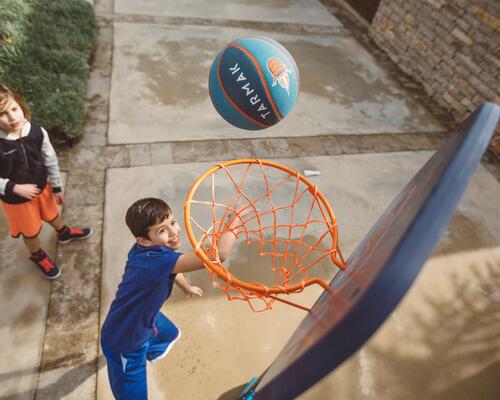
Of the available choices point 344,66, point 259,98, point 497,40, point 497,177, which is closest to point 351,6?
point 344,66

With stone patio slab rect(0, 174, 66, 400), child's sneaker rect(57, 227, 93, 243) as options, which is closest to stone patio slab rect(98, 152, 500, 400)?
child's sneaker rect(57, 227, 93, 243)

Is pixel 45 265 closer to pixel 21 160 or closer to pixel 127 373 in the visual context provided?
pixel 21 160

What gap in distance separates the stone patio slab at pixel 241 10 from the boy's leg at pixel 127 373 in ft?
21.4

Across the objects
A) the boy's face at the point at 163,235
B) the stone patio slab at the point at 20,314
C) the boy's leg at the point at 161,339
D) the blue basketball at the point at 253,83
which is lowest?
the stone patio slab at the point at 20,314

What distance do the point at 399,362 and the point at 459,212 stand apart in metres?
2.20

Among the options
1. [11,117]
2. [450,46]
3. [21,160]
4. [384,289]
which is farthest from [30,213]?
[450,46]

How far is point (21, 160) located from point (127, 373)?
1478 millimetres

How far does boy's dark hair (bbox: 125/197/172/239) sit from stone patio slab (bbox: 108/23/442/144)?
2.64 m

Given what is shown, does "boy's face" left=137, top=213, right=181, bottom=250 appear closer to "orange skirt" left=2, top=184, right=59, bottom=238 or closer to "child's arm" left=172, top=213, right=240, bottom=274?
"child's arm" left=172, top=213, right=240, bottom=274

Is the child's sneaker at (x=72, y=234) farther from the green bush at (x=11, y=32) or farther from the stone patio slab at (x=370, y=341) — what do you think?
the green bush at (x=11, y=32)

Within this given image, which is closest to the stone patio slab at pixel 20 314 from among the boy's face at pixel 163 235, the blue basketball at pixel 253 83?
the boy's face at pixel 163 235

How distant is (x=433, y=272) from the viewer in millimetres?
3385

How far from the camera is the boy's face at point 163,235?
1.75 metres

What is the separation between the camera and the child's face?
2.03m
